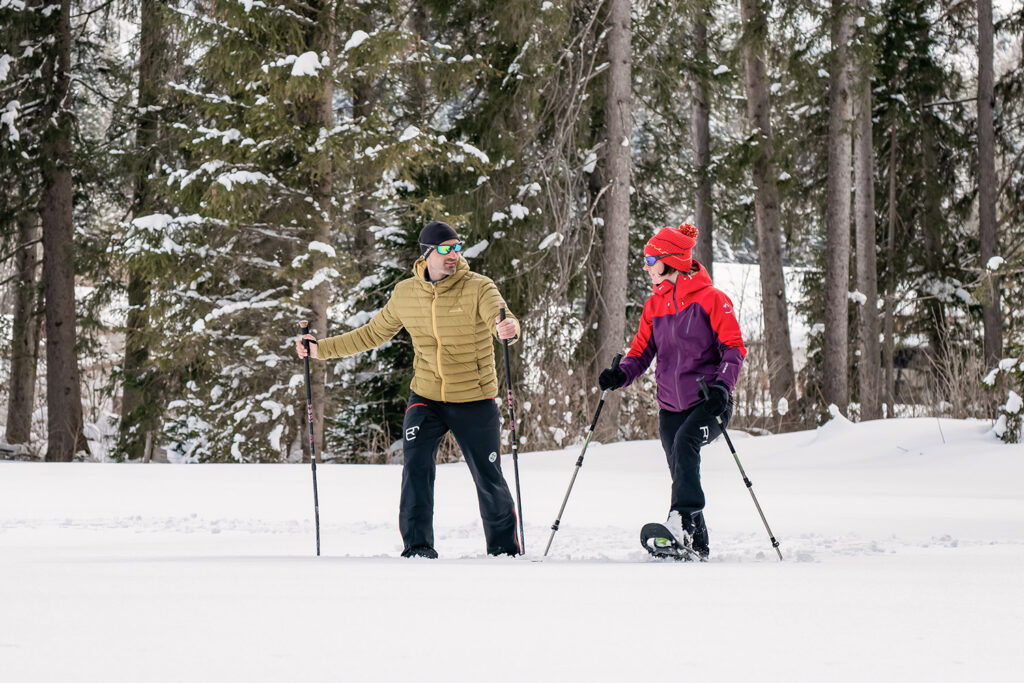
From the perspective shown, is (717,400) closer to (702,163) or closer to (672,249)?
(672,249)

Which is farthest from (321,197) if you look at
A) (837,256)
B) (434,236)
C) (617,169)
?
A: (434,236)

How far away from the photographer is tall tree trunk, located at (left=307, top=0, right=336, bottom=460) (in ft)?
42.7

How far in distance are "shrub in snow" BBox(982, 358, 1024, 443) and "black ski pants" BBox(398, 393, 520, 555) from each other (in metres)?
6.05

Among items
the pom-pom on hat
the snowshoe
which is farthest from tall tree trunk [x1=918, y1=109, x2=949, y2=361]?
the snowshoe

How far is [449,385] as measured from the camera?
5301 mm

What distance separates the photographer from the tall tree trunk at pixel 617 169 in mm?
13555

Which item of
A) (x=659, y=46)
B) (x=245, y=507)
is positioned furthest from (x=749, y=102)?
(x=245, y=507)

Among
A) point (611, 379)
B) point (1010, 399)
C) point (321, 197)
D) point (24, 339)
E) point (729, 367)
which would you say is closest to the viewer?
point (729, 367)

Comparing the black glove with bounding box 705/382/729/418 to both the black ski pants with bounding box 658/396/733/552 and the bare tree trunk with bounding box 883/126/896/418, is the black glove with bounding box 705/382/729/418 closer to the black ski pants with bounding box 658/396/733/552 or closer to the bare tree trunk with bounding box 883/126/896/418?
the black ski pants with bounding box 658/396/733/552

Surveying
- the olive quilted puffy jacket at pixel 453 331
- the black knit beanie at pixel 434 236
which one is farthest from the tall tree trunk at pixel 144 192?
the black knit beanie at pixel 434 236

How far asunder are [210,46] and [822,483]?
28.8ft

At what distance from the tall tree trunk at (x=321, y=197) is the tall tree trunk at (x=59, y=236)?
559 cm

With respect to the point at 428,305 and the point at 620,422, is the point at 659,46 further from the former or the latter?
the point at 428,305

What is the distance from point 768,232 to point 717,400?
13211mm
